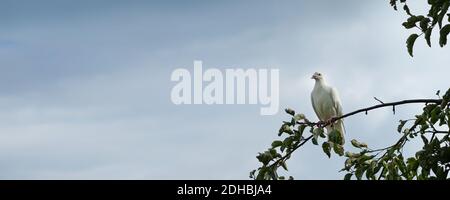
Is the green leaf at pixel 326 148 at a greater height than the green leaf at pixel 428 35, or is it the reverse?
the green leaf at pixel 428 35

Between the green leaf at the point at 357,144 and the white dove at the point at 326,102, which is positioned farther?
the white dove at the point at 326,102

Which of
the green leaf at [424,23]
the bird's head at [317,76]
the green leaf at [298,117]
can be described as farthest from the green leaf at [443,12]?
the bird's head at [317,76]

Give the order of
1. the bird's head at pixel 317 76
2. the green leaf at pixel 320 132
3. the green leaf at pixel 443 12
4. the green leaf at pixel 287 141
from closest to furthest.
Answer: the green leaf at pixel 443 12 → the green leaf at pixel 320 132 → the green leaf at pixel 287 141 → the bird's head at pixel 317 76

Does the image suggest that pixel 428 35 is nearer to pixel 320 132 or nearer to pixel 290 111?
pixel 320 132

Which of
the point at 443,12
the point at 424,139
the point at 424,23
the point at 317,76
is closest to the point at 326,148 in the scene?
the point at 424,139

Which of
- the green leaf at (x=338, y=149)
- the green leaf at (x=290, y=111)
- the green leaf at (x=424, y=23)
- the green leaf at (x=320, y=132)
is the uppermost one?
the green leaf at (x=424, y=23)

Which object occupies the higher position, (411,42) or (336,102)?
(336,102)

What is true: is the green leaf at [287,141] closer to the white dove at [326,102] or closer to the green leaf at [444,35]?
the green leaf at [444,35]

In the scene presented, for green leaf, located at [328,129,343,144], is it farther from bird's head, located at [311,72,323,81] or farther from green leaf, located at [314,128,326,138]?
bird's head, located at [311,72,323,81]

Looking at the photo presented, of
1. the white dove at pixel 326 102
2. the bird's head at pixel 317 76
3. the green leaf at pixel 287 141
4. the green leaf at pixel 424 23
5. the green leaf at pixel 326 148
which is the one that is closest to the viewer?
the green leaf at pixel 424 23
